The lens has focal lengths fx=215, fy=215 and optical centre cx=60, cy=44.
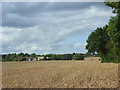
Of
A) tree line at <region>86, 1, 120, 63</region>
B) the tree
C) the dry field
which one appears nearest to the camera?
the dry field

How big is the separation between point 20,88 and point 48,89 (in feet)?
5.93

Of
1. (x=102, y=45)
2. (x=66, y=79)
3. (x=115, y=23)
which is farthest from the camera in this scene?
(x=102, y=45)

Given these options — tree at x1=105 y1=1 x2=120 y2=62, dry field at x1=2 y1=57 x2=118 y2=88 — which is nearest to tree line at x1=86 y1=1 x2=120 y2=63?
tree at x1=105 y1=1 x2=120 y2=62

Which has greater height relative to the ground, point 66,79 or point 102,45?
point 102,45

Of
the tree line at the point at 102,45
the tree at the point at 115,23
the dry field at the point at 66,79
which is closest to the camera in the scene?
the dry field at the point at 66,79

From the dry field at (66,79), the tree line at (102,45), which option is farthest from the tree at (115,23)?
the tree line at (102,45)

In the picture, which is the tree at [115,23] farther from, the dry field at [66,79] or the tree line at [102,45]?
the tree line at [102,45]

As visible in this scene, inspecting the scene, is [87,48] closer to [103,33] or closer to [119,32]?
[103,33]

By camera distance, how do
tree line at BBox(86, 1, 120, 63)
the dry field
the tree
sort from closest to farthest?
the dry field, the tree, tree line at BBox(86, 1, 120, 63)

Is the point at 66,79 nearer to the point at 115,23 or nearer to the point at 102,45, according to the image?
the point at 115,23

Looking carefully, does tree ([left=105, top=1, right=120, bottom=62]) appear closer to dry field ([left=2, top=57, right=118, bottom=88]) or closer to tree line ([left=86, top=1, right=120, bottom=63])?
dry field ([left=2, top=57, right=118, bottom=88])

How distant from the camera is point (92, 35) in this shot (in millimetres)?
64562

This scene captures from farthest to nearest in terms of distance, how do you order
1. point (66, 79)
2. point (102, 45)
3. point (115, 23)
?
point (102, 45) < point (115, 23) < point (66, 79)

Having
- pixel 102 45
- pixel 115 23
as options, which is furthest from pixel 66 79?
pixel 102 45
